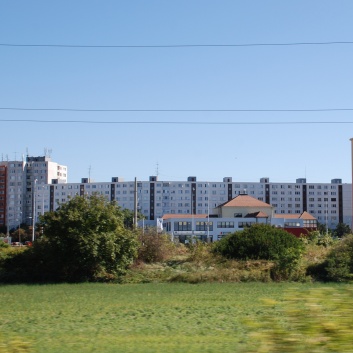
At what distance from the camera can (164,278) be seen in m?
35.4

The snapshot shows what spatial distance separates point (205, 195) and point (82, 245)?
12286 cm

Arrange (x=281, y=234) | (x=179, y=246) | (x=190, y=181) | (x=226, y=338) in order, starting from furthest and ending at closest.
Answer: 1. (x=190, y=181)
2. (x=179, y=246)
3. (x=281, y=234)
4. (x=226, y=338)

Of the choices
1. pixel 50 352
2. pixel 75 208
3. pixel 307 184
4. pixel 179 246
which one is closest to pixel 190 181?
pixel 307 184

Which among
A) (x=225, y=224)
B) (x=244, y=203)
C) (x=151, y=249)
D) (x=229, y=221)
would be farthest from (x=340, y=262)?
(x=244, y=203)

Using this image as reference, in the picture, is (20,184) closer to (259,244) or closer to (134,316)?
(259,244)

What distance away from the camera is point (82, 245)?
34281 millimetres

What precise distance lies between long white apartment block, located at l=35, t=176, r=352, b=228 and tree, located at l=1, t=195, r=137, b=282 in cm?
11649

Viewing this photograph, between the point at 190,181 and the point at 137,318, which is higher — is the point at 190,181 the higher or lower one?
the higher one

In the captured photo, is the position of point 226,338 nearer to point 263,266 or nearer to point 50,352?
point 50,352

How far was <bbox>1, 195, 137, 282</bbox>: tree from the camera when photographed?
34500 millimetres

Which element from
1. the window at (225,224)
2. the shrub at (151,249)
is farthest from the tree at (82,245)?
the window at (225,224)

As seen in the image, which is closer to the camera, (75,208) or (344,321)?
(344,321)

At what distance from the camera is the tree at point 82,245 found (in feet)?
113

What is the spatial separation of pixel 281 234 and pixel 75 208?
12428 millimetres
